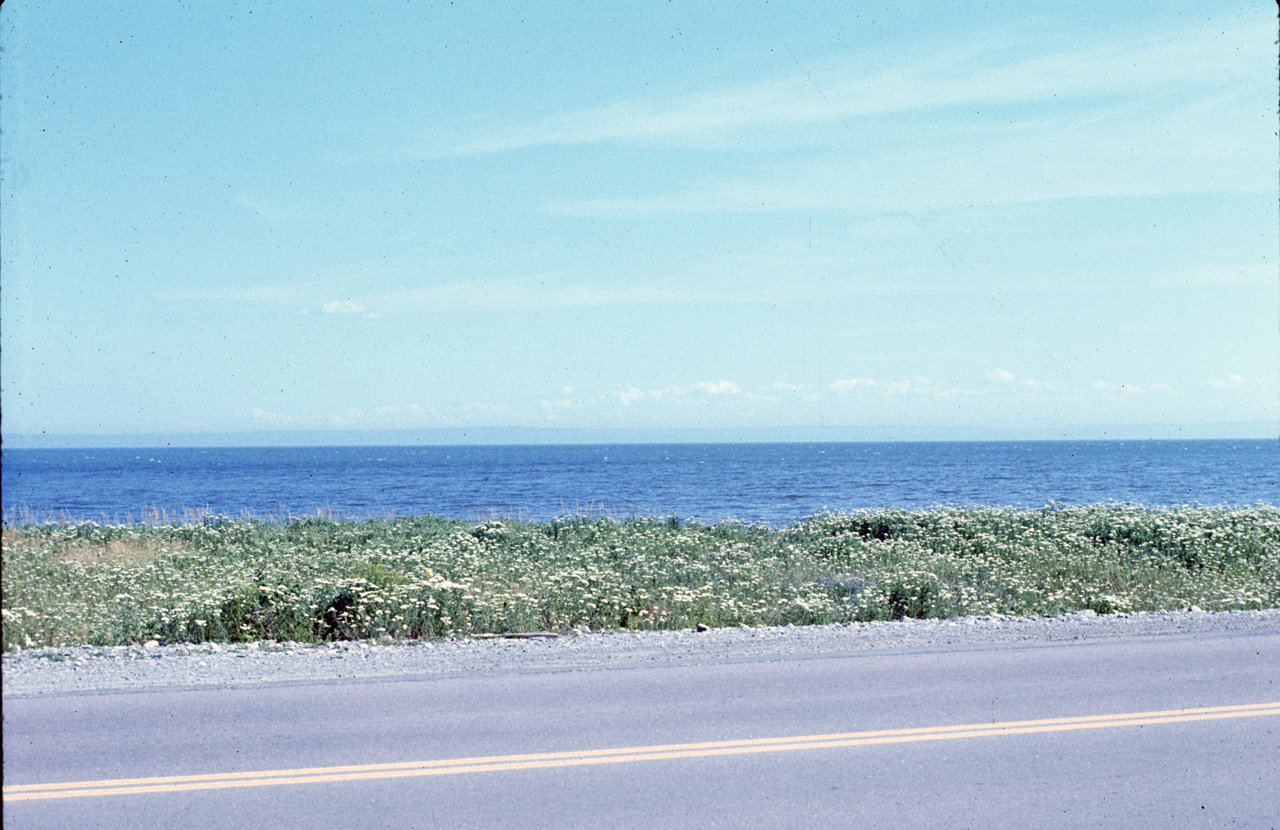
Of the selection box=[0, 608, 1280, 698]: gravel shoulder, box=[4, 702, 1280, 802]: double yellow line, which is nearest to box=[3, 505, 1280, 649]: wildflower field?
box=[0, 608, 1280, 698]: gravel shoulder

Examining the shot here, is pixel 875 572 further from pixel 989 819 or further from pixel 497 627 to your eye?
pixel 989 819

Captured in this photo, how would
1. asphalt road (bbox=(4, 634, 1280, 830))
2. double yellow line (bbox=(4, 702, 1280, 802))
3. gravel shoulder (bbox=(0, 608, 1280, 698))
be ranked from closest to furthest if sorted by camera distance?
asphalt road (bbox=(4, 634, 1280, 830)), double yellow line (bbox=(4, 702, 1280, 802)), gravel shoulder (bbox=(0, 608, 1280, 698))

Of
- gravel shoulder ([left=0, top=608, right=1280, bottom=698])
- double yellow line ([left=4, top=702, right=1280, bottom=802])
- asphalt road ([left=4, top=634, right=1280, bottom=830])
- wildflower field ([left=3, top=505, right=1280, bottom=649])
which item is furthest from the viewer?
wildflower field ([left=3, top=505, right=1280, bottom=649])

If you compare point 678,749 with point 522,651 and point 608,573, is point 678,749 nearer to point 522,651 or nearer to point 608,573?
point 522,651

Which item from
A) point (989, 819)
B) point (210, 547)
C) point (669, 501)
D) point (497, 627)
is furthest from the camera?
point (669, 501)

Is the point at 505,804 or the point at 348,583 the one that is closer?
the point at 505,804

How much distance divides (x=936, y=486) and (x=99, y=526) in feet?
193

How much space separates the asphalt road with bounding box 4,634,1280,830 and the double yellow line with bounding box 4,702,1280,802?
0.9 inches

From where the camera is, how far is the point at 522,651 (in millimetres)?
9852

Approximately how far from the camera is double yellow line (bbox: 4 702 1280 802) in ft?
18.7

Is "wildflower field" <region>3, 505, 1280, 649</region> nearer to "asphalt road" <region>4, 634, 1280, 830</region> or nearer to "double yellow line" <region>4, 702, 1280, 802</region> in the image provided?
"asphalt road" <region>4, 634, 1280, 830</region>

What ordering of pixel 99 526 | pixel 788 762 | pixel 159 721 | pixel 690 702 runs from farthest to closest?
pixel 99 526, pixel 690 702, pixel 159 721, pixel 788 762

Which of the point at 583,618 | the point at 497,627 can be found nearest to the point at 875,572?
the point at 583,618

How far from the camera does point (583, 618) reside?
39.6 feet
